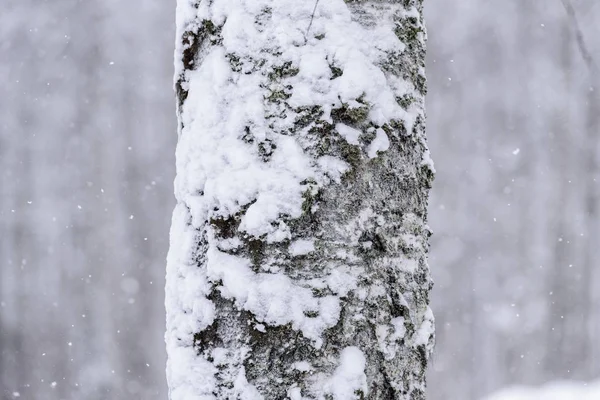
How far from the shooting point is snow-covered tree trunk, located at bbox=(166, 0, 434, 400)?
2.17 feet

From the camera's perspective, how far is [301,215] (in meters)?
0.67

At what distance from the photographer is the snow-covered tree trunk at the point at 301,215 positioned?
66cm
